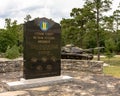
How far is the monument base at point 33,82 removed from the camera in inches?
295

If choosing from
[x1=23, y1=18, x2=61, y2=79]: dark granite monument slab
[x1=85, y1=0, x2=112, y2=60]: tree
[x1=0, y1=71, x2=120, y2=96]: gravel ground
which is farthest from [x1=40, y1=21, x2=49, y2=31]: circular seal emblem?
[x1=85, y1=0, x2=112, y2=60]: tree

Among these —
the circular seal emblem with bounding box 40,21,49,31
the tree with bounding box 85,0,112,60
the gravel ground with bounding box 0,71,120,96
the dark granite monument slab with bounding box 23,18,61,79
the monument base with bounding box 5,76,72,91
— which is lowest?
the gravel ground with bounding box 0,71,120,96

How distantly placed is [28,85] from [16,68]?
160 inches

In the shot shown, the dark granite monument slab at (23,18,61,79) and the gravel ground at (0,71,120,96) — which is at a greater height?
the dark granite monument slab at (23,18,61,79)

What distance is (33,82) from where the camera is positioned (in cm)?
799

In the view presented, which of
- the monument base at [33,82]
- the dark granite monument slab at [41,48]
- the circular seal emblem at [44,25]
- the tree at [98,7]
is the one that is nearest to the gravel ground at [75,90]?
the monument base at [33,82]

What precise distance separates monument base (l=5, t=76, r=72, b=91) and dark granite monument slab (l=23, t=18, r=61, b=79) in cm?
18

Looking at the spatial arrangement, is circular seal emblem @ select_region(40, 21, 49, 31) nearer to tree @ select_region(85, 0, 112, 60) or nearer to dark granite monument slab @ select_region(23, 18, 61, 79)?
dark granite monument slab @ select_region(23, 18, 61, 79)

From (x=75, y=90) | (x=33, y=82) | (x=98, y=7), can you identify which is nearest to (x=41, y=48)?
(x=33, y=82)

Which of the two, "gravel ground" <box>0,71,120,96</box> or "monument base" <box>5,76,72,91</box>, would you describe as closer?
"gravel ground" <box>0,71,120,96</box>

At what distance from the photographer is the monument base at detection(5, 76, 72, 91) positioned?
748 cm

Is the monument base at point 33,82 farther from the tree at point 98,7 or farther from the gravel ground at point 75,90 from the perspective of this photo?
the tree at point 98,7

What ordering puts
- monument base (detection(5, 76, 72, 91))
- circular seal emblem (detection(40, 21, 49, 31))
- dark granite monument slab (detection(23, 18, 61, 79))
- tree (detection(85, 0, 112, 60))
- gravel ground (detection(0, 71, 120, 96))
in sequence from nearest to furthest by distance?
gravel ground (detection(0, 71, 120, 96))
monument base (detection(5, 76, 72, 91))
dark granite monument slab (detection(23, 18, 61, 79))
circular seal emblem (detection(40, 21, 49, 31))
tree (detection(85, 0, 112, 60))

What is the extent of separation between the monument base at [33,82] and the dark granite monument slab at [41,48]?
0.18 m
